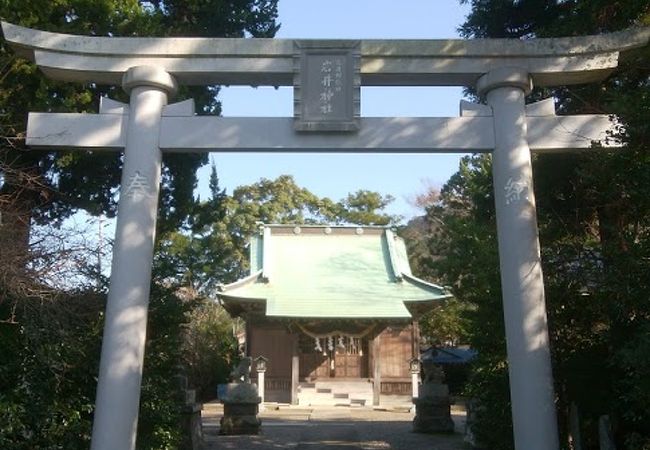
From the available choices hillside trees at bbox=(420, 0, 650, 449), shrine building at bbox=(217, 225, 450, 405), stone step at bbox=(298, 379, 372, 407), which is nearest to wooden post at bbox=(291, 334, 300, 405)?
shrine building at bbox=(217, 225, 450, 405)

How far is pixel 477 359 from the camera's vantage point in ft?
29.8

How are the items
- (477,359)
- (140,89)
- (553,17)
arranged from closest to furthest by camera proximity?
1. (140,89)
2. (477,359)
3. (553,17)

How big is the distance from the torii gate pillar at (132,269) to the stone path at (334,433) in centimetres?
576

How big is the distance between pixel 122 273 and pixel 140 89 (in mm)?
2125

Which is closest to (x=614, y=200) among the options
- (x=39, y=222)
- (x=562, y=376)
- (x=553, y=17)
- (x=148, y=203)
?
(x=562, y=376)

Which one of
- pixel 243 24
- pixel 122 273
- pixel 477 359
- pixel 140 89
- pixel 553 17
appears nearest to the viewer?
pixel 122 273

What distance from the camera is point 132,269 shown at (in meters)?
6.61

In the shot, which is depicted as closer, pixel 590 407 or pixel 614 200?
pixel 614 200

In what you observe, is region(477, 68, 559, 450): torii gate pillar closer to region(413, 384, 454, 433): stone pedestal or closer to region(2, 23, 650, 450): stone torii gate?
region(2, 23, 650, 450): stone torii gate

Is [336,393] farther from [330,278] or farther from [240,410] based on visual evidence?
[240,410]

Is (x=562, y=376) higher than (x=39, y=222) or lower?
lower

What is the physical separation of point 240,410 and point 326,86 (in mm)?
9378

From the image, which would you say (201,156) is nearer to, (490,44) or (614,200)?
(490,44)

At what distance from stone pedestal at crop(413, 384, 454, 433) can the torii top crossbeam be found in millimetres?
9323
